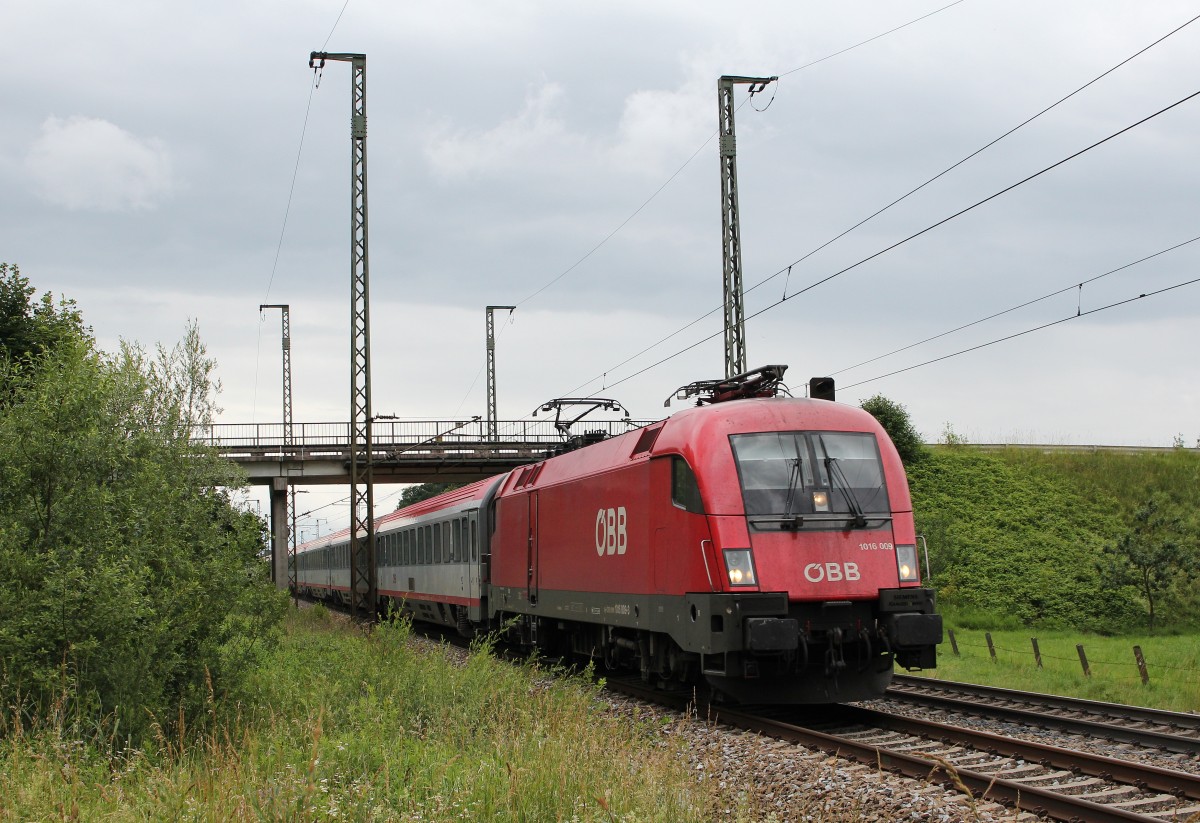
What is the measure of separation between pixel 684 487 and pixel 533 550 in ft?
22.9

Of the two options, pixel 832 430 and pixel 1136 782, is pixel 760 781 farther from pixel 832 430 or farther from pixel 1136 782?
pixel 832 430

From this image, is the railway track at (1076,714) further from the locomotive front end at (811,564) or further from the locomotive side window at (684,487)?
the locomotive side window at (684,487)

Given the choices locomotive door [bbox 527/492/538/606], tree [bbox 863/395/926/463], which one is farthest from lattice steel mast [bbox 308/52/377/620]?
tree [bbox 863/395/926/463]

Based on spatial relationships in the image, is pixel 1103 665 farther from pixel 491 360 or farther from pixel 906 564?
pixel 491 360

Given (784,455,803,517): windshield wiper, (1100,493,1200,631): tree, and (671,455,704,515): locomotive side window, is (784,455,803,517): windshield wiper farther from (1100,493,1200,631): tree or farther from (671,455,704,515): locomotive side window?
(1100,493,1200,631): tree

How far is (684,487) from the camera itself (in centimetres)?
1181

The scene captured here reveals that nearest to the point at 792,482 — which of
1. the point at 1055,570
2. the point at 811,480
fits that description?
the point at 811,480

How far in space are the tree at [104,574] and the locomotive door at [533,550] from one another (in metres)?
6.37

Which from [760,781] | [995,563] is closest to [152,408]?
[760,781]

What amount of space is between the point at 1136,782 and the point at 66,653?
338 inches

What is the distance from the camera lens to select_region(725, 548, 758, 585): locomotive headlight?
1095 centimetres

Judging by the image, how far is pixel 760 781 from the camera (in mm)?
A: 8742

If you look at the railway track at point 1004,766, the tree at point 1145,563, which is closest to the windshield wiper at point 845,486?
the railway track at point 1004,766

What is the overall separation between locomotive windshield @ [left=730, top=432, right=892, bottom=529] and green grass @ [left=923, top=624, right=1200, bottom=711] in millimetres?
4971
